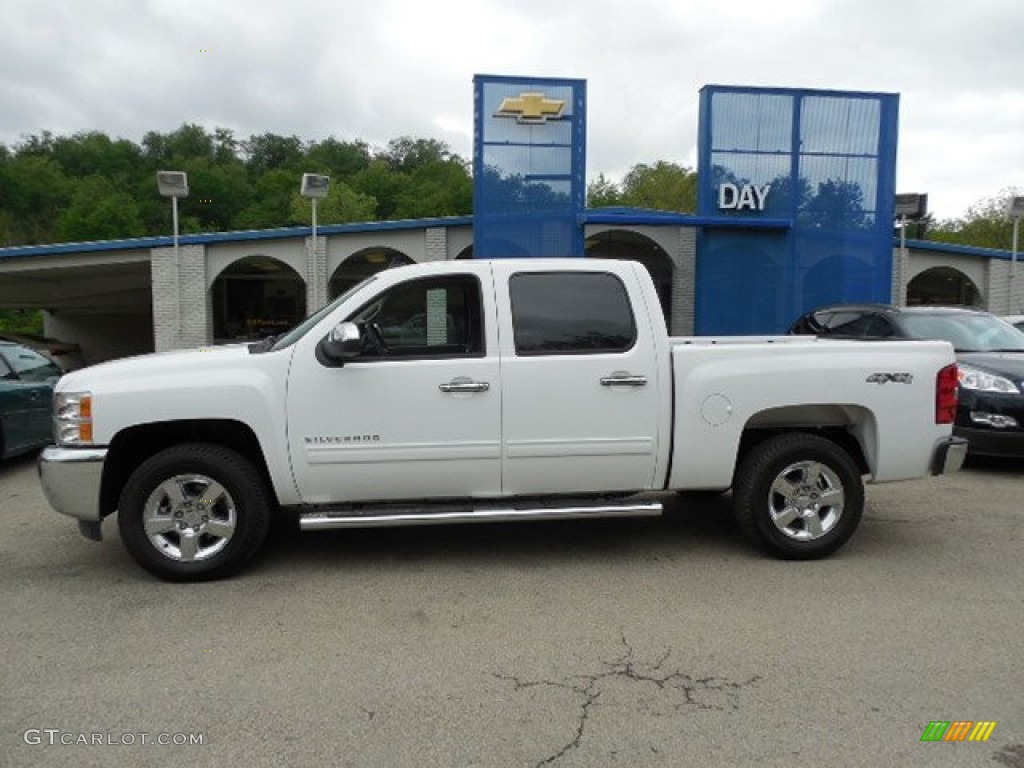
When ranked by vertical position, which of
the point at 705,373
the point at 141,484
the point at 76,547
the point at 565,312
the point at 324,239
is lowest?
the point at 76,547

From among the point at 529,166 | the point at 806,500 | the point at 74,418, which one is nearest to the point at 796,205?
the point at 529,166

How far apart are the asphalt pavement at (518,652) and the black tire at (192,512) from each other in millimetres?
186

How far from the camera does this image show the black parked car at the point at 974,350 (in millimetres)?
7324

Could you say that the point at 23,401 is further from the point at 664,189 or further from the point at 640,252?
the point at 664,189

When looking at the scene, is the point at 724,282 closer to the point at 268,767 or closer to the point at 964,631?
the point at 964,631

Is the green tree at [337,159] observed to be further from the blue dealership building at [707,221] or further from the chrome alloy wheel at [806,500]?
the chrome alloy wheel at [806,500]

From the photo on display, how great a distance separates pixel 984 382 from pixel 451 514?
5.79 meters

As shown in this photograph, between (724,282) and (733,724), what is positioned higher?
(724,282)

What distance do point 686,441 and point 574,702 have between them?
6.74ft

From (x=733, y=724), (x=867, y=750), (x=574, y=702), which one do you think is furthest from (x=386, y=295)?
(x=867, y=750)

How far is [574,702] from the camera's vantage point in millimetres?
3174

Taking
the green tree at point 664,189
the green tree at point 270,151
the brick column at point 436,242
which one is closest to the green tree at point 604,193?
the green tree at point 664,189

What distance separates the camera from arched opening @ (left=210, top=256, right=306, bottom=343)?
1146 inches

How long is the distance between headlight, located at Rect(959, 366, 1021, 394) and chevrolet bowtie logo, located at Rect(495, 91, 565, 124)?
9.51 metres
